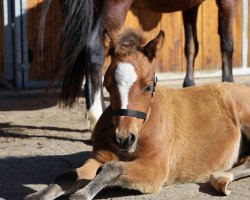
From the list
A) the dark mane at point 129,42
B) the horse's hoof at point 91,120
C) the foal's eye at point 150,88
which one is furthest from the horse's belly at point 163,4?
the foal's eye at point 150,88

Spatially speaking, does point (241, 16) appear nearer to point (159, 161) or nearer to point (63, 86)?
point (63, 86)

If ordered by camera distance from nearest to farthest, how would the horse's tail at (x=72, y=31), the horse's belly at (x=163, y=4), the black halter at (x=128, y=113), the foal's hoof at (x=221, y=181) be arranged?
the black halter at (x=128, y=113), the foal's hoof at (x=221, y=181), the horse's tail at (x=72, y=31), the horse's belly at (x=163, y=4)

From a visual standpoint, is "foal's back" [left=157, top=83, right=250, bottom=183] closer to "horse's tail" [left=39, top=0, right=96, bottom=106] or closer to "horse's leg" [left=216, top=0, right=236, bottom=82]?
"horse's tail" [left=39, top=0, right=96, bottom=106]

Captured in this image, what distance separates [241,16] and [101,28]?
12.1 ft

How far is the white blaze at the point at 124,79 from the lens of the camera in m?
3.85

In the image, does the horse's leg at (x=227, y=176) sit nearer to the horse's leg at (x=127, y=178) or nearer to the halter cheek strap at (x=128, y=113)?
the horse's leg at (x=127, y=178)

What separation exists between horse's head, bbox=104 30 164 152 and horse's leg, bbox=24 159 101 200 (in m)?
0.30

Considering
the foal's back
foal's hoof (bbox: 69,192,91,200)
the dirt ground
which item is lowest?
the dirt ground

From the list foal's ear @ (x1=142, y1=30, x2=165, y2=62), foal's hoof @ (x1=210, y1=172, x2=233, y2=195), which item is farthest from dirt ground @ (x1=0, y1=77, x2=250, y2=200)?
foal's ear @ (x1=142, y1=30, x2=165, y2=62)

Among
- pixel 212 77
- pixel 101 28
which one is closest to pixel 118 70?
pixel 101 28

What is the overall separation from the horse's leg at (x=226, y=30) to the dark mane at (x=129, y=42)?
8.97 feet

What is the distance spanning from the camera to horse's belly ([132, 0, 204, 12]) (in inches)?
254

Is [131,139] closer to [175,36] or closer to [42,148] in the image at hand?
[42,148]

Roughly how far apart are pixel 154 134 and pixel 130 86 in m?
0.44
